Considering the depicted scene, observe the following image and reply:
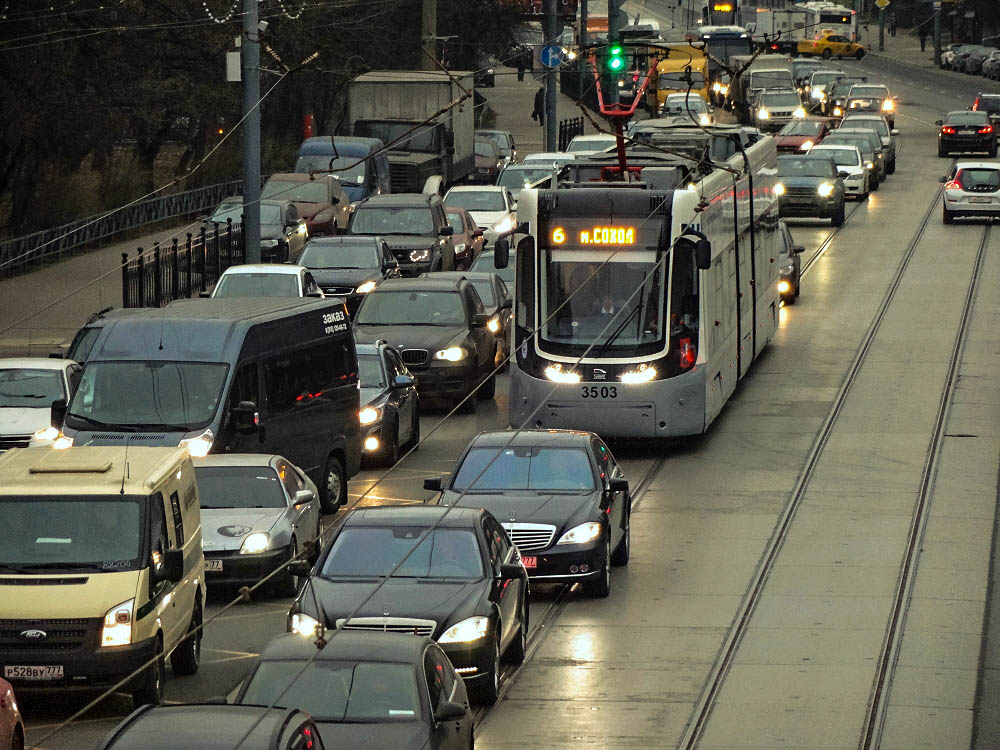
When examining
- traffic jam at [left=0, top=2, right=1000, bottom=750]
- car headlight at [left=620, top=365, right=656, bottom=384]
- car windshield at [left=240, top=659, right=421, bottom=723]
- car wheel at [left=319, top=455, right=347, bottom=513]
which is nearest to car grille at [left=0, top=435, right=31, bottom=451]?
traffic jam at [left=0, top=2, right=1000, bottom=750]

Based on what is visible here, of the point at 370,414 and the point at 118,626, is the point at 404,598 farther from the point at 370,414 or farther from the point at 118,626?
the point at 370,414

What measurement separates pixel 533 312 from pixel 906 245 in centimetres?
2225

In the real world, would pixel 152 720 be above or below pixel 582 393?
above

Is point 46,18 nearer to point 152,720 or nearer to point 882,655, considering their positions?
point 882,655

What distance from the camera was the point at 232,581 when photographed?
1784 cm

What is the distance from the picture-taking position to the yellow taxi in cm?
11656

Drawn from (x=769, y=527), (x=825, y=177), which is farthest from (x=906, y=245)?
(x=769, y=527)

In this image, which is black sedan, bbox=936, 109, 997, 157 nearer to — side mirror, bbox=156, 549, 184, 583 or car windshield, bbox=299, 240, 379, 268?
car windshield, bbox=299, 240, 379, 268

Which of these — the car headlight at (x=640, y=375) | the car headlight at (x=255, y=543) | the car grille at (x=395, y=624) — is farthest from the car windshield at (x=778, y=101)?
the car grille at (x=395, y=624)

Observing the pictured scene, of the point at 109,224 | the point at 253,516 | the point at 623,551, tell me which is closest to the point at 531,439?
the point at 623,551

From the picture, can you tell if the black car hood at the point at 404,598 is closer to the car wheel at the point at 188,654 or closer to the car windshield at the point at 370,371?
the car wheel at the point at 188,654

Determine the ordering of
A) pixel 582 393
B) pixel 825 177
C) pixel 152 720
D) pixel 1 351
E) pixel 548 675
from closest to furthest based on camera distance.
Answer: pixel 152 720
pixel 548 675
pixel 582 393
pixel 1 351
pixel 825 177

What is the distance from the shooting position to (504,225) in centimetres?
4500

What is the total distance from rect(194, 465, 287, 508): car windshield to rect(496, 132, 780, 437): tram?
5688mm
